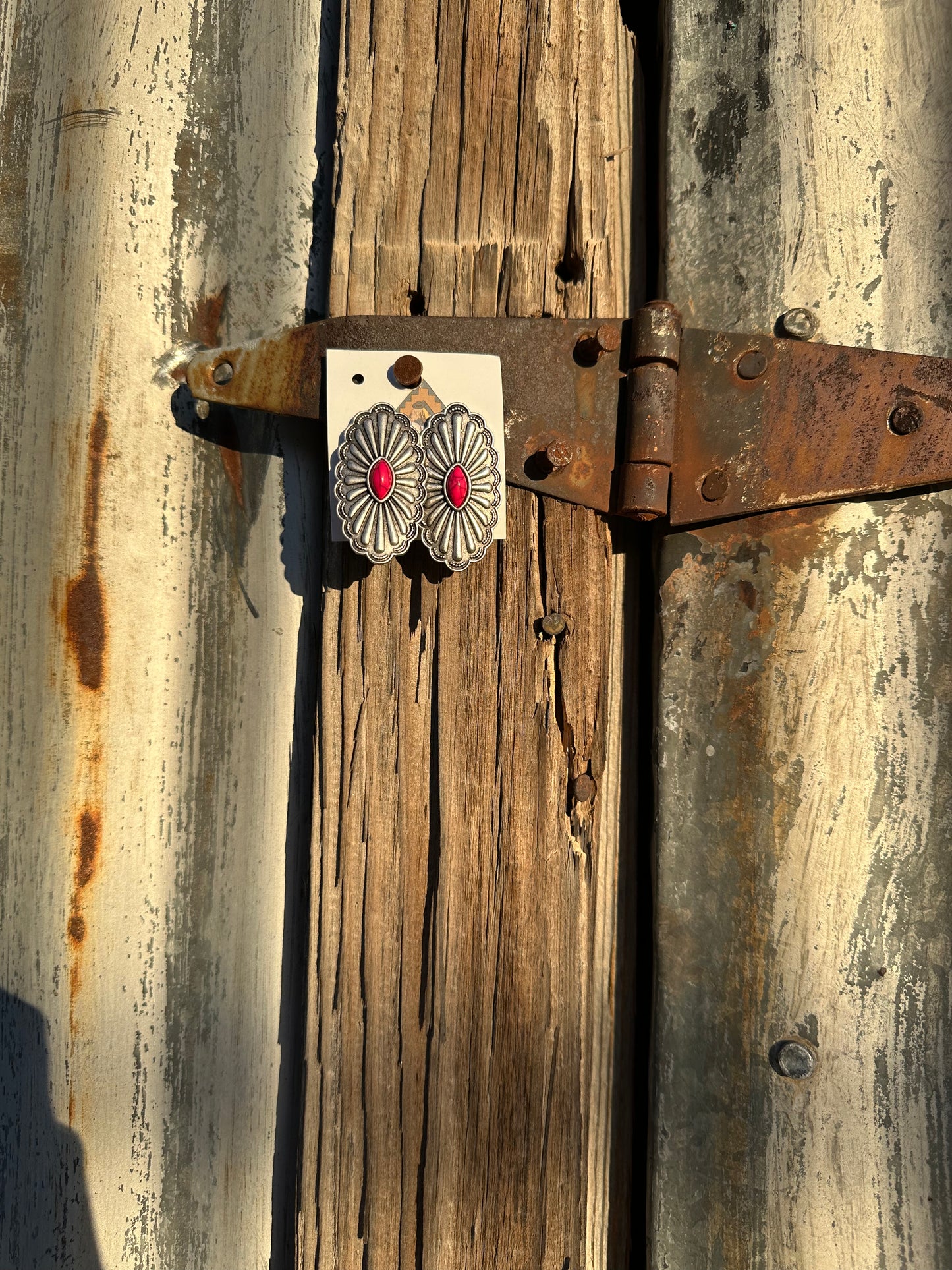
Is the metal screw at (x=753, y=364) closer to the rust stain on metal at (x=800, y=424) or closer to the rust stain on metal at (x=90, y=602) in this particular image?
the rust stain on metal at (x=800, y=424)

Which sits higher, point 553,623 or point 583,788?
point 553,623

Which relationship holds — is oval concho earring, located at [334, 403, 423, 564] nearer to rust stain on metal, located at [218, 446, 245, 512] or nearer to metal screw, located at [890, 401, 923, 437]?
rust stain on metal, located at [218, 446, 245, 512]

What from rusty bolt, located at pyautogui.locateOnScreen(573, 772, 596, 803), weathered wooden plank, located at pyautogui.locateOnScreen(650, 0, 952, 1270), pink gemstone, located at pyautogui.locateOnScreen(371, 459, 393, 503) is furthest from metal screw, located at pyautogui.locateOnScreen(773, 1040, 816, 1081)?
pink gemstone, located at pyautogui.locateOnScreen(371, 459, 393, 503)

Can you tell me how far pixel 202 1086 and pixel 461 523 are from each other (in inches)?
26.3

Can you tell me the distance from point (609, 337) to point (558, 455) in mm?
138

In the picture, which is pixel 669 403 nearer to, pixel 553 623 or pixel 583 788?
pixel 553 623

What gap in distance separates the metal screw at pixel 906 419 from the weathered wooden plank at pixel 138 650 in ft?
2.13

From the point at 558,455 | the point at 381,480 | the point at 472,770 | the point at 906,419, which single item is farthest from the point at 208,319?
the point at 906,419

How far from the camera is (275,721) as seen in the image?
3.04 ft

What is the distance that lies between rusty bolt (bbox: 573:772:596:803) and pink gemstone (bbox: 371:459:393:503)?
36 centimetres

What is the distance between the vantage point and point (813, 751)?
843 millimetres

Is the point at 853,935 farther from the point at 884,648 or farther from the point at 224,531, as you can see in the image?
the point at 224,531

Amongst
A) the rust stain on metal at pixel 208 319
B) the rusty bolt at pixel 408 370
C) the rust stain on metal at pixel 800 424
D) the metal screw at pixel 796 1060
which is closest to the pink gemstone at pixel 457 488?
the rusty bolt at pixel 408 370

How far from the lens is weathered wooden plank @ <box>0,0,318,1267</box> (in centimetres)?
86
